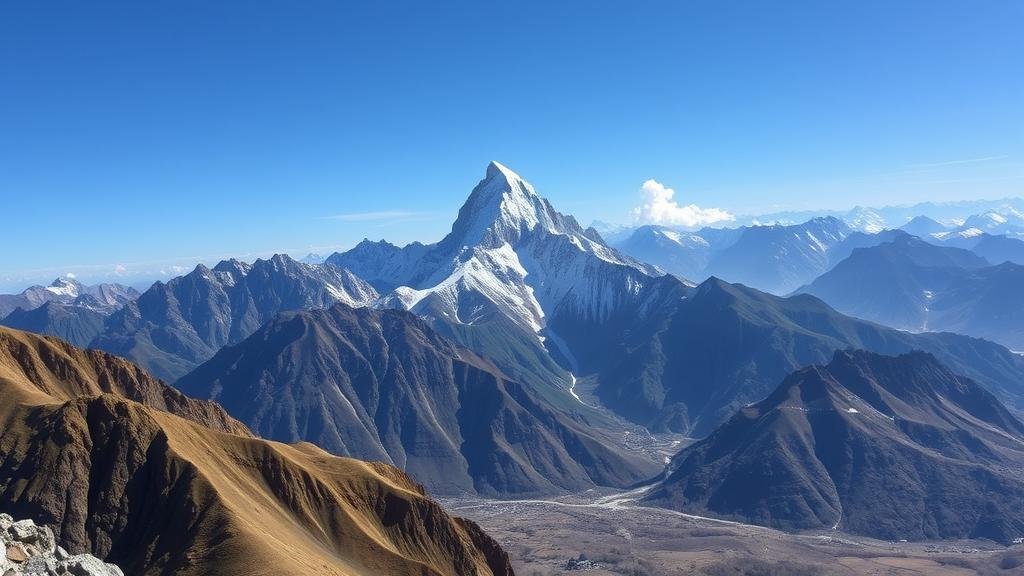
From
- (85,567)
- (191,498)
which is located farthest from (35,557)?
(191,498)

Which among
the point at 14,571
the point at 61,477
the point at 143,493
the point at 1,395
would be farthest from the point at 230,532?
the point at 1,395

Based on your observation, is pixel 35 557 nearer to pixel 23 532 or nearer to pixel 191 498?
pixel 23 532

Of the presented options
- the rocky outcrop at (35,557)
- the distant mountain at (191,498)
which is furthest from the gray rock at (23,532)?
the distant mountain at (191,498)

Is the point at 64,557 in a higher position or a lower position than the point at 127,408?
lower

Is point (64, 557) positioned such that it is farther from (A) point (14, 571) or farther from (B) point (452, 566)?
(B) point (452, 566)

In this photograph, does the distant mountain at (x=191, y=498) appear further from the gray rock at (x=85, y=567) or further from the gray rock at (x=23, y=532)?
the gray rock at (x=23, y=532)

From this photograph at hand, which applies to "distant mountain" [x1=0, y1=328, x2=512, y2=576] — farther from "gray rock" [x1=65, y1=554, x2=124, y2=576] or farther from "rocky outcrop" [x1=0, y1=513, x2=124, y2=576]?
"rocky outcrop" [x1=0, y1=513, x2=124, y2=576]

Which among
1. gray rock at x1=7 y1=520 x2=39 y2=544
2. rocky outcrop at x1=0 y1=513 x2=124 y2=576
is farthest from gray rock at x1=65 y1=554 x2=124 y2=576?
gray rock at x1=7 y1=520 x2=39 y2=544
